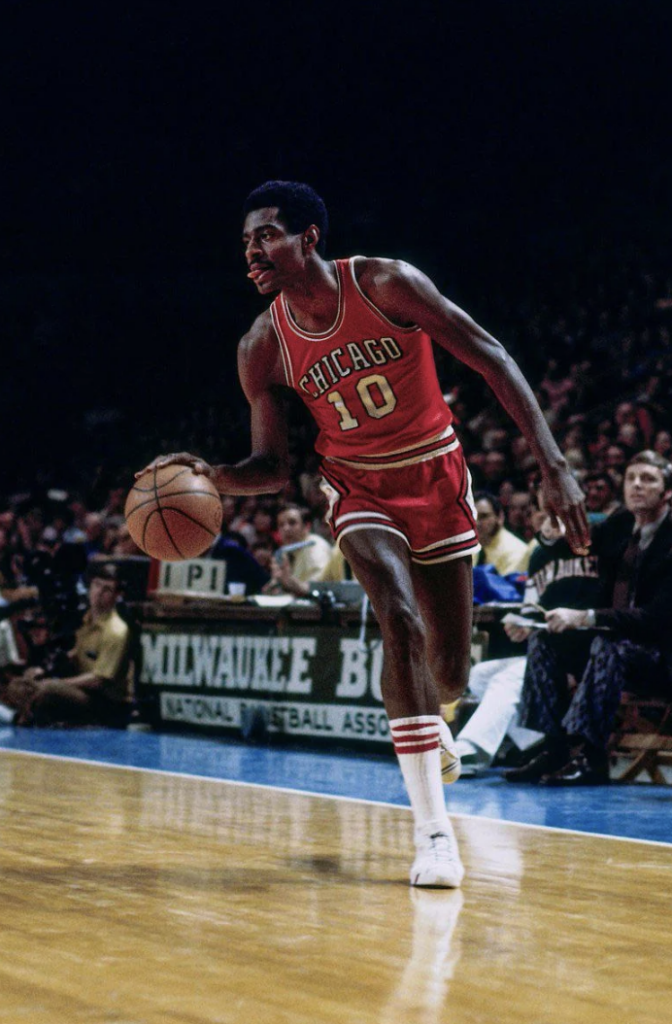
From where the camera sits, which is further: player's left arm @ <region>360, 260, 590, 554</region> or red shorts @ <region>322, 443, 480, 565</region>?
red shorts @ <region>322, 443, 480, 565</region>

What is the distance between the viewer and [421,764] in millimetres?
3426

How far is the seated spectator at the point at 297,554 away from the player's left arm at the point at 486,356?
519 cm

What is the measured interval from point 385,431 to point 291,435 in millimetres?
12361

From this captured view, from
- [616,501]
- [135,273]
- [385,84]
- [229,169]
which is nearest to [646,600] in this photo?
[616,501]

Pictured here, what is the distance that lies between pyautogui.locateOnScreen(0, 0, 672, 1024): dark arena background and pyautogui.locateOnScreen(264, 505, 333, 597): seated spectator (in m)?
0.43

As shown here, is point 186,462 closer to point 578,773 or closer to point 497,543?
point 578,773

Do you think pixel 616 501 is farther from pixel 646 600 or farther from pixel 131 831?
pixel 131 831

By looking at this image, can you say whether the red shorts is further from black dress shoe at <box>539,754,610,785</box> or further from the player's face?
black dress shoe at <box>539,754,610,785</box>

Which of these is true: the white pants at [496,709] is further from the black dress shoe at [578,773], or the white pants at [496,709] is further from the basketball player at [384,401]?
the basketball player at [384,401]

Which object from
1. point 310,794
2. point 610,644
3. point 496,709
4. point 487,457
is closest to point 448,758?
point 310,794

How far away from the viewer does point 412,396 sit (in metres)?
3.81

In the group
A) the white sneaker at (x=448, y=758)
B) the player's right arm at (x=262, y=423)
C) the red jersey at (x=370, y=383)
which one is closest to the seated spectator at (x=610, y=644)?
the white sneaker at (x=448, y=758)

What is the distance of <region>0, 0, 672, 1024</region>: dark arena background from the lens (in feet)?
8.07

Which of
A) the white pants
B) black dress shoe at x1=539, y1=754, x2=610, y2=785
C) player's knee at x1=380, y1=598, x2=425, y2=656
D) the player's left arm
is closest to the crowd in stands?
the white pants
